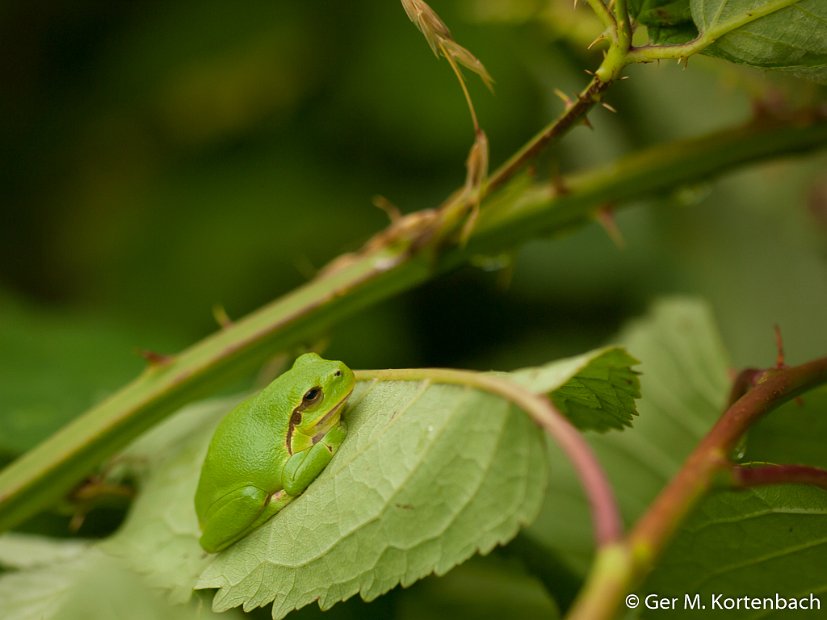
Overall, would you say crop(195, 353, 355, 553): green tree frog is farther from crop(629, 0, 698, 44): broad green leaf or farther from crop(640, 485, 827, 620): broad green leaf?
crop(629, 0, 698, 44): broad green leaf

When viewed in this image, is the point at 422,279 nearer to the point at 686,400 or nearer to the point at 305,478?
the point at 305,478

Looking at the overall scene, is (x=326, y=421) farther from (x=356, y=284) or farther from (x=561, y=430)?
(x=561, y=430)

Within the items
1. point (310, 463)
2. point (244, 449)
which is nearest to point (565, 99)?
point (310, 463)

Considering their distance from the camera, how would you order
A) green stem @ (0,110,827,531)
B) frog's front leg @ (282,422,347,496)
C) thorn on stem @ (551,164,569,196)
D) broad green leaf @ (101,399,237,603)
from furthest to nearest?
thorn on stem @ (551,164,569,196), green stem @ (0,110,827,531), broad green leaf @ (101,399,237,603), frog's front leg @ (282,422,347,496)

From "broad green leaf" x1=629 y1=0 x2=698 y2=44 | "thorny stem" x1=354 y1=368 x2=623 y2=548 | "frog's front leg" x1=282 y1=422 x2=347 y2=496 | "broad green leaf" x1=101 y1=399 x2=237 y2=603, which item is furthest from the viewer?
"broad green leaf" x1=101 y1=399 x2=237 y2=603

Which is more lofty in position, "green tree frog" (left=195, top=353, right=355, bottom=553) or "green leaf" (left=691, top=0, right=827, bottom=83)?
"green leaf" (left=691, top=0, right=827, bottom=83)

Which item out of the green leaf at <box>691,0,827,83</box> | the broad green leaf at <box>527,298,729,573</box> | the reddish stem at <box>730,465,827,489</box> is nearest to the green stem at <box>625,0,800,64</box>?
the green leaf at <box>691,0,827,83</box>

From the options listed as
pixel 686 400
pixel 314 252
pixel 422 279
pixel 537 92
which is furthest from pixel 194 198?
pixel 686 400
